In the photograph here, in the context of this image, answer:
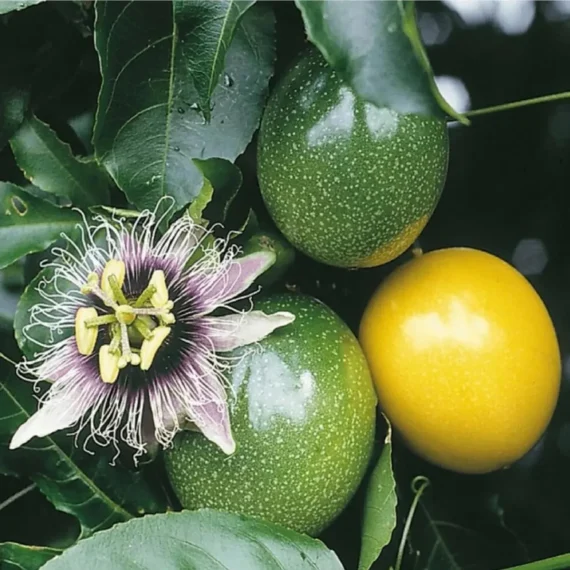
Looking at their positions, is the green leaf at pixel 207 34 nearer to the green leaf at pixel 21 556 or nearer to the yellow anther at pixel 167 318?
the yellow anther at pixel 167 318

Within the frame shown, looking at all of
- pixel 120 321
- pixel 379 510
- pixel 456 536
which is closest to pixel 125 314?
pixel 120 321

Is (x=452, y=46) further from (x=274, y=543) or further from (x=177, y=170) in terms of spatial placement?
(x=274, y=543)

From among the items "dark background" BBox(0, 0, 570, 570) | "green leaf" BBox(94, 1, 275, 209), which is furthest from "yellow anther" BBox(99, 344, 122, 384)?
"dark background" BBox(0, 0, 570, 570)

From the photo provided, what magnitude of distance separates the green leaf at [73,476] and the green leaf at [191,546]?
4.8 inches

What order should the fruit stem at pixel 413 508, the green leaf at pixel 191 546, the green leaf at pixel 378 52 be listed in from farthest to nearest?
the fruit stem at pixel 413 508, the green leaf at pixel 191 546, the green leaf at pixel 378 52

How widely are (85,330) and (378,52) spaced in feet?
0.81

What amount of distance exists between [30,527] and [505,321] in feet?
1.29

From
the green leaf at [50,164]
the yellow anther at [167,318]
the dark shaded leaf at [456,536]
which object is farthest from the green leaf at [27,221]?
the dark shaded leaf at [456,536]

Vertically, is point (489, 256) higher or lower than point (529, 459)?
higher

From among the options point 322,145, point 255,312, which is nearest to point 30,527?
point 255,312

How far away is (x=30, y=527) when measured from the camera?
2.45 feet

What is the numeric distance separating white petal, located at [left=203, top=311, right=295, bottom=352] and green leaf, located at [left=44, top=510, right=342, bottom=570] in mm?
110

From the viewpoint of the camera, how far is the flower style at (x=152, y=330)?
0.62m

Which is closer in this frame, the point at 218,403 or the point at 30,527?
the point at 218,403
